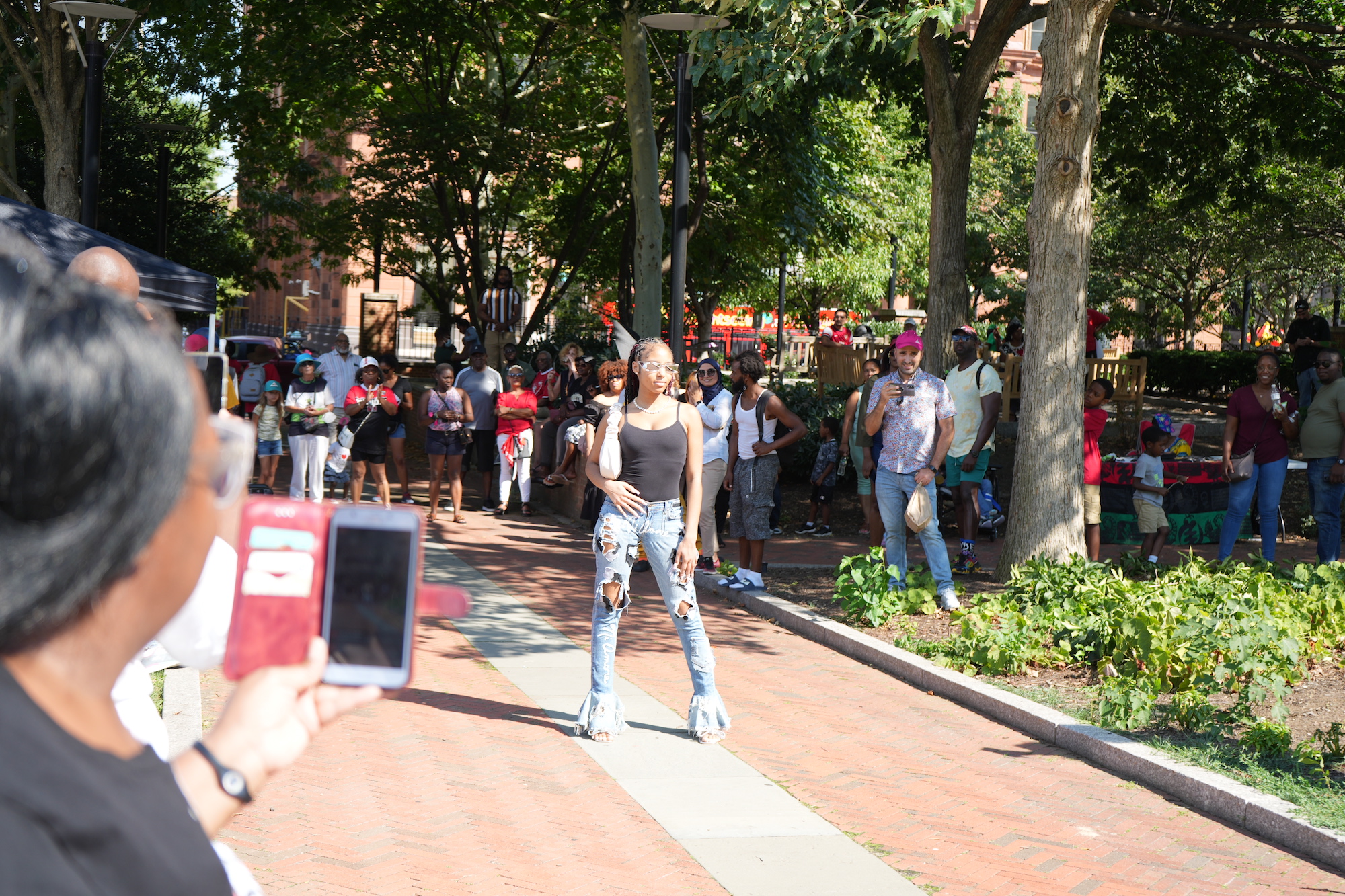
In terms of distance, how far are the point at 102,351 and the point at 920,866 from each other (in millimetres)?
4488

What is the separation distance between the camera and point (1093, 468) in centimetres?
1114

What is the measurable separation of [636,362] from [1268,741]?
11.7 feet

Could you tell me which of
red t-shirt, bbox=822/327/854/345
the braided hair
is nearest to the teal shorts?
the braided hair

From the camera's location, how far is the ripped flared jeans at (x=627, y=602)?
20.6ft

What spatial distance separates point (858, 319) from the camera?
51.5m

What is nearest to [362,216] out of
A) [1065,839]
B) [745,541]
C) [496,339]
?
[496,339]

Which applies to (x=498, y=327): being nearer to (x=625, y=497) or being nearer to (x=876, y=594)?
(x=876, y=594)

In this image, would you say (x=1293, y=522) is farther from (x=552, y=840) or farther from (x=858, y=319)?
(x=858, y=319)

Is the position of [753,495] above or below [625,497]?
below

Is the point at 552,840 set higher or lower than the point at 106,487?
lower

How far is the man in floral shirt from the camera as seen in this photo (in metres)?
9.08

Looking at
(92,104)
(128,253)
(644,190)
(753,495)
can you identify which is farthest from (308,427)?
(753,495)

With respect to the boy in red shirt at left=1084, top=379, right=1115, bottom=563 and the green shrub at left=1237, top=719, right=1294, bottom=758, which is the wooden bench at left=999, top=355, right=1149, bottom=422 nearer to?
the boy in red shirt at left=1084, top=379, right=1115, bottom=563

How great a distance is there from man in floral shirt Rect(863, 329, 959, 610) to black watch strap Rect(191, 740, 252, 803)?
26.0ft
